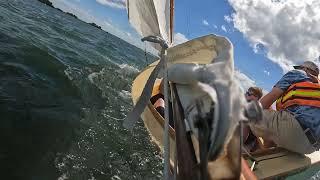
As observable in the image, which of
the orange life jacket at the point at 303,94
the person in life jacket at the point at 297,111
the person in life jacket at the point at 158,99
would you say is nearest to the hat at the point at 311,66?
the person in life jacket at the point at 297,111

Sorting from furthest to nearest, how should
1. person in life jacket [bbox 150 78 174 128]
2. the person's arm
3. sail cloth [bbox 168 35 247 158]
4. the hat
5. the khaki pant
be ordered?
person in life jacket [bbox 150 78 174 128]
the hat
the person's arm
the khaki pant
sail cloth [bbox 168 35 247 158]

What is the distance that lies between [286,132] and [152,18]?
2.65 metres

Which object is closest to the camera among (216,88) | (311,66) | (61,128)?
(216,88)

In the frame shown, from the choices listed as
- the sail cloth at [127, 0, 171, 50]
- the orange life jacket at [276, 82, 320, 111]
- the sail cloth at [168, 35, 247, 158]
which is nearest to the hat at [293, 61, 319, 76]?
the orange life jacket at [276, 82, 320, 111]

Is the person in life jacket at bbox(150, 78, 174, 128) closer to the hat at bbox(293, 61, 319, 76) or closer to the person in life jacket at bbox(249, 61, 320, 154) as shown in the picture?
the person in life jacket at bbox(249, 61, 320, 154)

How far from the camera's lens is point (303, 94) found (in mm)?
5566

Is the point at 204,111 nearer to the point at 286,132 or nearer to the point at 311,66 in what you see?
the point at 286,132

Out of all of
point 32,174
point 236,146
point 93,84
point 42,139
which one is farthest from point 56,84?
point 236,146

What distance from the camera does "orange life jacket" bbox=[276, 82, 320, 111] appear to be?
548cm

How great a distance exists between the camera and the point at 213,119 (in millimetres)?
1680

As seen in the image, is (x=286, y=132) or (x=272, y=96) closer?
(x=286, y=132)

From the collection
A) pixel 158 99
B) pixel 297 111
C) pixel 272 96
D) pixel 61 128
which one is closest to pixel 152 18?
pixel 272 96

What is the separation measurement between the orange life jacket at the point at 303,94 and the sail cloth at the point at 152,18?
7.12ft

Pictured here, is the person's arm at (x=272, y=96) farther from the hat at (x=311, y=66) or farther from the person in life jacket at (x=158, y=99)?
the person in life jacket at (x=158, y=99)
